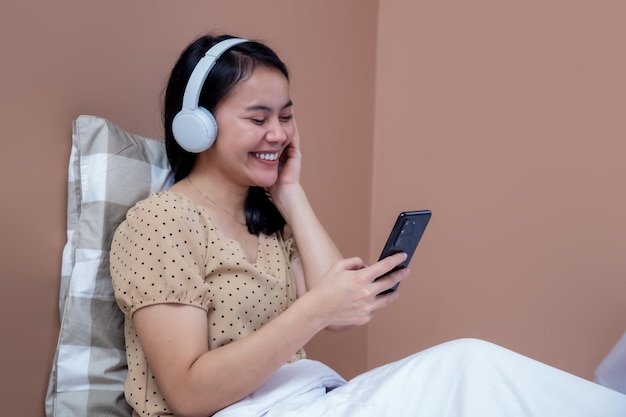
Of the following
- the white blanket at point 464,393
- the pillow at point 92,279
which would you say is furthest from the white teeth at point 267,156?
the white blanket at point 464,393

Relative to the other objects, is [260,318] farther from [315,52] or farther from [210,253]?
[315,52]

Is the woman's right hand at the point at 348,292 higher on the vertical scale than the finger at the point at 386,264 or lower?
lower

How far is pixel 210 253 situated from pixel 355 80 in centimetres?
92

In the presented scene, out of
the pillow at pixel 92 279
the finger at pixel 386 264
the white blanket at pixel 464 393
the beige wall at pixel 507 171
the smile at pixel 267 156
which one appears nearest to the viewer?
the white blanket at pixel 464 393

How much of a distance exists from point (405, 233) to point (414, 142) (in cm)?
87

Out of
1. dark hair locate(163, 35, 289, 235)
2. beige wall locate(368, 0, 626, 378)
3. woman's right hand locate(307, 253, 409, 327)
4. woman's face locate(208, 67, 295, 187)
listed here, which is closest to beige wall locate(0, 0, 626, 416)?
beige wall locate(368, 0, 626, 378)

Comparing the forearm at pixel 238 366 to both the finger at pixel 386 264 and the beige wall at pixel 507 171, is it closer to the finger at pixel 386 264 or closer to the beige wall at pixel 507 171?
the finger at pixel 386 264

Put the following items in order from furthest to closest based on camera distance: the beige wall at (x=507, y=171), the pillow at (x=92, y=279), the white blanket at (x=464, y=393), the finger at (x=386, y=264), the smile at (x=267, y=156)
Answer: the beige wall at (x=507, y=171)
the smile at (x=267, y=156)
the pillow at (x=92, y=279)
the finger at (x=386, y=264)
the white blanket at (x=464, y=393)

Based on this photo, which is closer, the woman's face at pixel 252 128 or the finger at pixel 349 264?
the finger at pixel 349 264

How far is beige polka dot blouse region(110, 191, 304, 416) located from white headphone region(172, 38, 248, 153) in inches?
3.9

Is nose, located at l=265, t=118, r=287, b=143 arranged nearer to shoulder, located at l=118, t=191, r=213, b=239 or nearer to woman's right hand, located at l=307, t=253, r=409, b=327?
shoulder, located at l=118, t=191, r=213, b=239

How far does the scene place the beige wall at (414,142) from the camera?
1190 mm

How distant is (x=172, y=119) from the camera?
128cm

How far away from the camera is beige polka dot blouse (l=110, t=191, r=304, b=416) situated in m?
1.06
